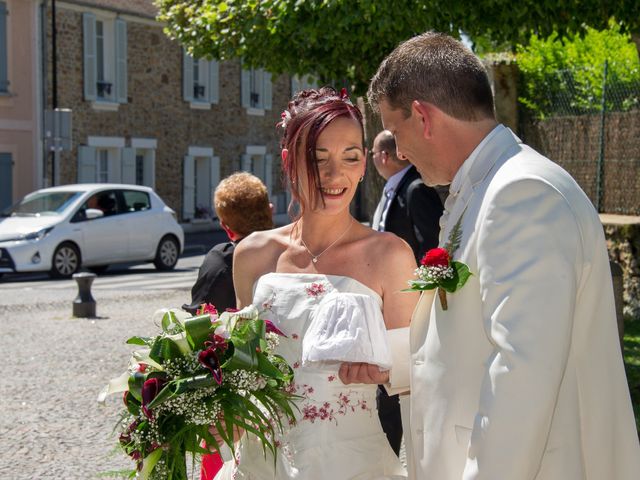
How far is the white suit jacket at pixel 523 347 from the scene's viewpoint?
2.26 metres

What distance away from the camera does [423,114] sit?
2621 mm

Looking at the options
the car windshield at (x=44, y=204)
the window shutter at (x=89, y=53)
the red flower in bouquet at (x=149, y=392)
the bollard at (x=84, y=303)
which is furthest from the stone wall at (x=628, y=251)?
the window shutter at (x=89, y=53)

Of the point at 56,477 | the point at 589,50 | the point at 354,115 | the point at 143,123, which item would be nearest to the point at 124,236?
the point at 589,50

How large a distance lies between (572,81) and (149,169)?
22511mm

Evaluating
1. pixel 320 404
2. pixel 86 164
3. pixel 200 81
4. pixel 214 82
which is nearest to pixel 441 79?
pixel 320 404

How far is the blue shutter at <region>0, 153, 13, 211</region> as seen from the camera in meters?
28.4

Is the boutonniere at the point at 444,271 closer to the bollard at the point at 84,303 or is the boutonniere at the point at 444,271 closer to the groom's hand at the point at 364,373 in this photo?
the groom's hand at the point at 364,373

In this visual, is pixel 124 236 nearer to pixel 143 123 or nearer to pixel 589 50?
pixel 589 50

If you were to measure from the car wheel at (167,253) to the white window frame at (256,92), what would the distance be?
16193mm

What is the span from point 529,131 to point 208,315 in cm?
1017

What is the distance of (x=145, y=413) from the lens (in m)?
3.05

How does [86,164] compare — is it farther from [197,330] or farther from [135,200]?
[197,330]

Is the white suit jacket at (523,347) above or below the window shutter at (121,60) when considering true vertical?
below

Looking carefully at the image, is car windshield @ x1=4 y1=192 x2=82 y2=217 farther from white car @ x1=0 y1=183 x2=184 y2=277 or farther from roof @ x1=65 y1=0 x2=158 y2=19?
roof @ x1=65 y1=0 x2=158 y2=19
